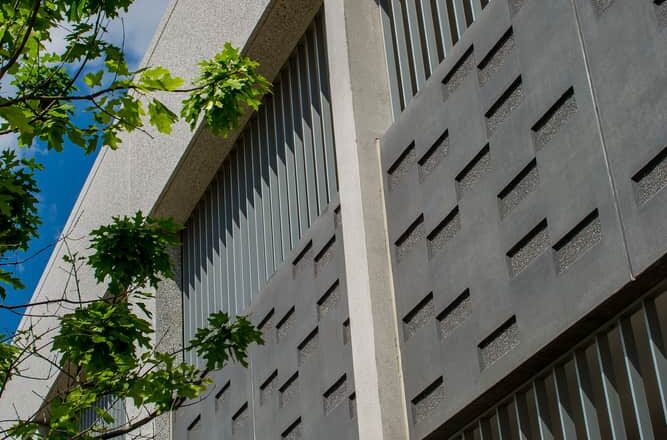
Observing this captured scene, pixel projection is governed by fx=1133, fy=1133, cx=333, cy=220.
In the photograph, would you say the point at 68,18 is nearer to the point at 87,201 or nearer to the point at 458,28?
the point at 458,28

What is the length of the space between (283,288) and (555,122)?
4.77 metres

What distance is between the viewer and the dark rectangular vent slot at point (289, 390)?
10.7 m

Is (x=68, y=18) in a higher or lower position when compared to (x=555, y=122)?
higher

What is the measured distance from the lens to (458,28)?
897cm

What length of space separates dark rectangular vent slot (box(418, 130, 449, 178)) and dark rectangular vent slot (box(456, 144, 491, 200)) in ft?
1.32

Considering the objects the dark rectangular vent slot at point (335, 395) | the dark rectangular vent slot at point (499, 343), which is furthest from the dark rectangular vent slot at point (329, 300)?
the dark rectangular vent slot at point (499, 343)

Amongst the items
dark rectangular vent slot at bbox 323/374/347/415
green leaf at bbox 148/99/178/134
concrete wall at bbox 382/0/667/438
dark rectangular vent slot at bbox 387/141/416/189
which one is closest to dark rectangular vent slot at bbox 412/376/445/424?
concrete wall at bbox 382/0/667/438

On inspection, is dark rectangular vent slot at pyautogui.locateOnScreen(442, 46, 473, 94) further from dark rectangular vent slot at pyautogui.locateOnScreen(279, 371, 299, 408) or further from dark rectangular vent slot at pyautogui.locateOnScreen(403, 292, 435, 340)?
dark rectangular vent slot at pyautogui.locateOnScreen(279, 371, 299, 408)

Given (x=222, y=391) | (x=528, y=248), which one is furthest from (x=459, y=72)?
(x=222, y=391)

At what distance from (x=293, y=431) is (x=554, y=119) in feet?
15.3

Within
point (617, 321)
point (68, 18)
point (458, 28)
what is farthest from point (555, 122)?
point (68, 18)

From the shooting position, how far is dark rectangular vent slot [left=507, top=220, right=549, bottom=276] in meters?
7.25

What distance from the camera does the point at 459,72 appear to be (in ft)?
28.2

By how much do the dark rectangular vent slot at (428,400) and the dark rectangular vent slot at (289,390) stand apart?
236cm
